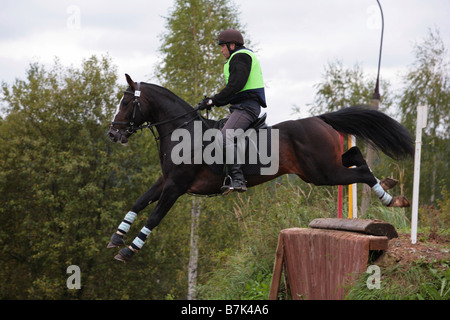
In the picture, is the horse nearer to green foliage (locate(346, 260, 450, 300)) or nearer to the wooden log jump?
the wooden log jump

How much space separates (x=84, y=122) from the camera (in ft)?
→ 97.3

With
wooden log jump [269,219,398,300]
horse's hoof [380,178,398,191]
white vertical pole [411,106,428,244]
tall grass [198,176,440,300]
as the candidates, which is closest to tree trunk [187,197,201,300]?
tall grass [198,176,440,300]

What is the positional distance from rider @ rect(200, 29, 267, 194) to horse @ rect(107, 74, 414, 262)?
10.9 inches

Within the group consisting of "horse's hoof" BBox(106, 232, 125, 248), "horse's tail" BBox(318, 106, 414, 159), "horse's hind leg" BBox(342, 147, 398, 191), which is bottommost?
"horse's hoof" BBox(106, 232, 125, 248)

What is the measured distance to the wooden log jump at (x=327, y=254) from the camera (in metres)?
5.74

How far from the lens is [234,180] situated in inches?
257

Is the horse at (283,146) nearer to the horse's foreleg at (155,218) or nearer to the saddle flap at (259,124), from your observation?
the horse's foreleg at (155,218)

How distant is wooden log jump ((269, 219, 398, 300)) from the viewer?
226 inches

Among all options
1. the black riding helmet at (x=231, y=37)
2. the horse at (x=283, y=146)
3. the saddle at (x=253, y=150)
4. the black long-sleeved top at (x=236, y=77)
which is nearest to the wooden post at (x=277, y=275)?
the horse at (x=283, y=146)

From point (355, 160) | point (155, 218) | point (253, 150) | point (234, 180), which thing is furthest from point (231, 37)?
point (155, 218)

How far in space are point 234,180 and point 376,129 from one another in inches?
82.5

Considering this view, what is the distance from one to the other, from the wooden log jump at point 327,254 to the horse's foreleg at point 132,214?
5.78 feet

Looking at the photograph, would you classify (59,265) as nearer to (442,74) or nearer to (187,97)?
(187,97)

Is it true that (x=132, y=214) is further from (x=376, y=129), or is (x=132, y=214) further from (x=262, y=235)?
(x=376, y=129)
